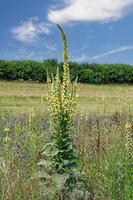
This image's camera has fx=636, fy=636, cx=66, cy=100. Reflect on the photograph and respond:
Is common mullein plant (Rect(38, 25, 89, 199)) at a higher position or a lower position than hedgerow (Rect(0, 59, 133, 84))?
higher

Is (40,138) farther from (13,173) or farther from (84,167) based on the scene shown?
(13,173)

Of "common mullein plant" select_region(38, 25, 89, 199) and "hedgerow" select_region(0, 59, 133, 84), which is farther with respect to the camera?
"hedgerow" select_region(0, 59, 133, 84)

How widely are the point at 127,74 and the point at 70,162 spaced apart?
149 feet

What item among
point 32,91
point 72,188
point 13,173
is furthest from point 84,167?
point 32,91

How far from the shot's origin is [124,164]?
820 centimetres

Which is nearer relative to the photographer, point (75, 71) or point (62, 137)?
point (62, 137)

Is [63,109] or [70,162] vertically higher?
[63,109]

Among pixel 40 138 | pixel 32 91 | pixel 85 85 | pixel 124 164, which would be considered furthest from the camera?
pixel 85 85

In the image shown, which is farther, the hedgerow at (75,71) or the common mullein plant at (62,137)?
the hedgerow at (75,71)

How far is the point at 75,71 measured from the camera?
5044cm

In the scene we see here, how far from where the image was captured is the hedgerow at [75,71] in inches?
1933

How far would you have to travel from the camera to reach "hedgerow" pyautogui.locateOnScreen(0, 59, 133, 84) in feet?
161

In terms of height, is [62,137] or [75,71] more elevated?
[62,137]

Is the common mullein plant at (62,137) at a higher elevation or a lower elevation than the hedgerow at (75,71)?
higher
